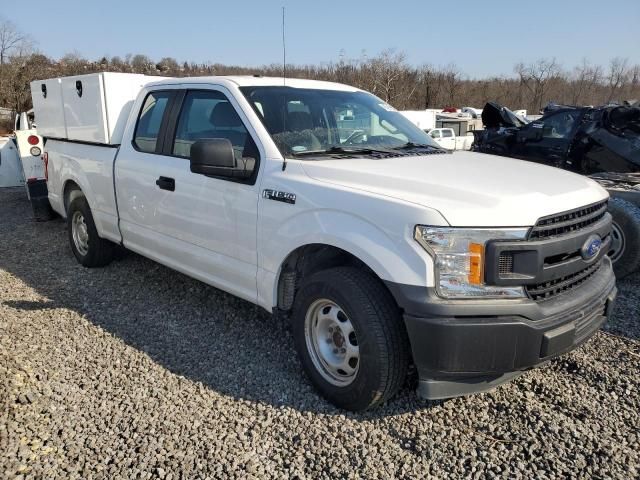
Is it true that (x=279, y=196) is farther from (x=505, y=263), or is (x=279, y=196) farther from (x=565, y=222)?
(x=565, y=222)

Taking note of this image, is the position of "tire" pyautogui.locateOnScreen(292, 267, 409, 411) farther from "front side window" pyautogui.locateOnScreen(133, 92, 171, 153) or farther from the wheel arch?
"front side window" pyautogui.locateOnScreen(133, 92, 171, 153)

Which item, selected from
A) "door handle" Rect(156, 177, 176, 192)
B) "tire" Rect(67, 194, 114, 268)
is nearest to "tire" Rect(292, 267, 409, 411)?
"door handle" Rect(156, 177, 176, 192)

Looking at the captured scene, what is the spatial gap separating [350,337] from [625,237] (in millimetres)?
3504

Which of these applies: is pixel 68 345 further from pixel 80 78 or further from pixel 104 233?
pixel 80 78

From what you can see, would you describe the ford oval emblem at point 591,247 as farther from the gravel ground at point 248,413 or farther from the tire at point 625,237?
the tire at point 625,237

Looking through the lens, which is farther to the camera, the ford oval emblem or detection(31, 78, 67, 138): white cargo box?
detection(31, 78, 67, 138): white cargo box

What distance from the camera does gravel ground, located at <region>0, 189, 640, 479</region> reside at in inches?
104

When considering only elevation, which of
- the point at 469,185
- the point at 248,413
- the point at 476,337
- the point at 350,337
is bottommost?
the point at 248,413

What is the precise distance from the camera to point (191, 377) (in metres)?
3.50

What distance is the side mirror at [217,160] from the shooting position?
3.26 metres

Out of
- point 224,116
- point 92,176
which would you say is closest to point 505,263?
point 224,116

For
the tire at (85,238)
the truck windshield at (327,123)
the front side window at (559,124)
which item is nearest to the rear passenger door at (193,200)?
the truck windshield at (327,123)

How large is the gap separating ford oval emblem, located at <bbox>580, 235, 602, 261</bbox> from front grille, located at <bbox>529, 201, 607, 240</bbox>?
9 cm

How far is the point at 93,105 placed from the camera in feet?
17.9
